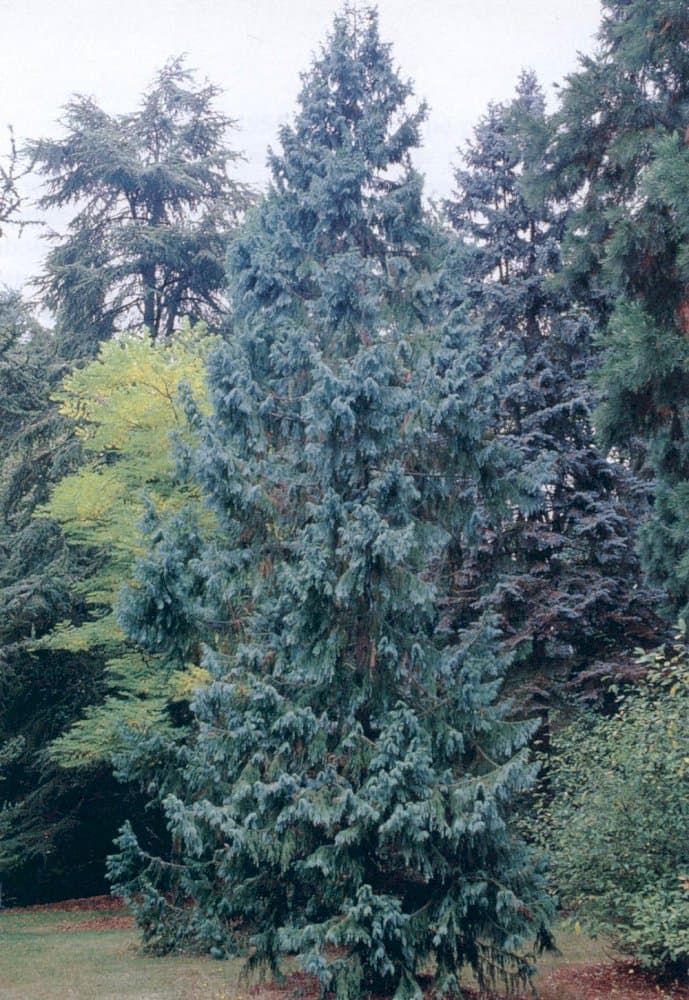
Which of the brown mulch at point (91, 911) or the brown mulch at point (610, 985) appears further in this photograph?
the brown mulch at point (91, 911)

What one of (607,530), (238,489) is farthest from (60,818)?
(238,489)

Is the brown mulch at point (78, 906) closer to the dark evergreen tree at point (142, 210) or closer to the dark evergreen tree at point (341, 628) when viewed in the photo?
the dark evergreen tree at point (341, 628)

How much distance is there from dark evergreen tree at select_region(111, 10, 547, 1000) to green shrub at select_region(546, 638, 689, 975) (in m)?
0.71

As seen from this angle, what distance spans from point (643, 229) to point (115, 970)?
1081 centimetres

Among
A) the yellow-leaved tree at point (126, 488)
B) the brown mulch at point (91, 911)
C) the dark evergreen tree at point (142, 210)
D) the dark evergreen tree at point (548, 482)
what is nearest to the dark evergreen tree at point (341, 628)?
the dark evergreen tree at point (548, 482)

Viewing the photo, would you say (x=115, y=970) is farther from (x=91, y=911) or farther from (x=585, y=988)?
(x=91, y=911)

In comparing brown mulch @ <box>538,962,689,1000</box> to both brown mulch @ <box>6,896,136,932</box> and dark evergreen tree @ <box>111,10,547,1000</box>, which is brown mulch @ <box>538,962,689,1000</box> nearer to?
dark evergreen tree @ <box>111,10,547,1000</box>

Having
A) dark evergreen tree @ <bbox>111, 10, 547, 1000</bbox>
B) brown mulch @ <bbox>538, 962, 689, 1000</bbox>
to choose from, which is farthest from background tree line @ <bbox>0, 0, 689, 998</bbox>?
brown mulch @ <bbox>538, 962, 689, 1000</bbox>

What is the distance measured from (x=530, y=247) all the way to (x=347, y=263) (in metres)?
8.75

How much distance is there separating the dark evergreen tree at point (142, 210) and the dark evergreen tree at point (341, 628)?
1285 centimetres

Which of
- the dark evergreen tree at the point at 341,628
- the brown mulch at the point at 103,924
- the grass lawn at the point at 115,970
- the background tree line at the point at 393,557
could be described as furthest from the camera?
the brown mulch at the point at 103,924

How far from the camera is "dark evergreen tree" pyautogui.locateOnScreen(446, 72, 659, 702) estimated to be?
16250mm

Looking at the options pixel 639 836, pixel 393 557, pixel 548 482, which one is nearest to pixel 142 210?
pixel 548 482

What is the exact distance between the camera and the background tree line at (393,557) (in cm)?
891
